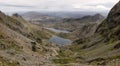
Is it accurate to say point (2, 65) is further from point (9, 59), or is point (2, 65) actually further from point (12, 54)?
point (12, 54)

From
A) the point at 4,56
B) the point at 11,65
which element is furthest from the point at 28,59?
the point at 11,65

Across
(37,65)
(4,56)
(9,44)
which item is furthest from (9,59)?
(9,44)

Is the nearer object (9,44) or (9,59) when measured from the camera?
(9,59)

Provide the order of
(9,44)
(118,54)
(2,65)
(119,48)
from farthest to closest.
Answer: (9,44) < (119,48) < (118,54) < (2,65)

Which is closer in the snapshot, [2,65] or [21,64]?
[2,65]

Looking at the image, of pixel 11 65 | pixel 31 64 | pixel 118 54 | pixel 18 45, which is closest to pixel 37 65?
pixel 31 64

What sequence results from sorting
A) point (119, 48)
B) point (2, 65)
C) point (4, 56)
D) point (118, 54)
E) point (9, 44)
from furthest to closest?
1. point (9, 44)
2. point (119, 48)
3. point (118, 54)
4. point (4, 56)
5. point (2, 65)

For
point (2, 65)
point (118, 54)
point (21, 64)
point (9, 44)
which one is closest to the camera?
point (2, 65)

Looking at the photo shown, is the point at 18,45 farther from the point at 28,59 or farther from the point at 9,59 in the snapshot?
the point at 9,59

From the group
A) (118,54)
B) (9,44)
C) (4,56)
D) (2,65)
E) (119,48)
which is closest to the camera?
(2,65)
